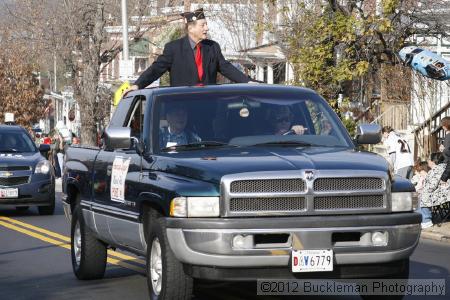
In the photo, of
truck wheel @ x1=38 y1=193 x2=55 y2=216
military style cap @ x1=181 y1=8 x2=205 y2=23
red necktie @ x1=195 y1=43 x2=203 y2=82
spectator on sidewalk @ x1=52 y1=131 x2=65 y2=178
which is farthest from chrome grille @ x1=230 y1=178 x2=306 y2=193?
spectator on sidewalk @ x1=52 y1=131 x2=65 y2=178

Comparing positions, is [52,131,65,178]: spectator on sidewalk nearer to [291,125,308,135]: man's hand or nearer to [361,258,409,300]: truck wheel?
[291,125,308,135]: man's hand

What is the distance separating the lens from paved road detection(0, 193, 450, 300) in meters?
10.8

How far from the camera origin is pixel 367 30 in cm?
2509

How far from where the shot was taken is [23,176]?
859 inches

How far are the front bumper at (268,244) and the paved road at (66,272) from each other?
4.81 feet

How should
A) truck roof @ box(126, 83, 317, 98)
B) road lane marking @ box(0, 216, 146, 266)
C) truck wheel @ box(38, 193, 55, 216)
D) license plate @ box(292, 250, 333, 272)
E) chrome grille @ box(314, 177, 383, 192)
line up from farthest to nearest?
1. truck wheel @ box(38, 193, 55, 216)
2. road lane marking @ box(0, 216, 146, 266)
3. truck roof @ box(126, 83, 317, 98)
4. chrome grille @ box(314, 177, 383, 192)
5. license plate @ box(292, 250, 333, 272)

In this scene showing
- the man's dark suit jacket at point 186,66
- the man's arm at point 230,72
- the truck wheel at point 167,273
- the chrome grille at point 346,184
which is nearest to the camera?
the chrome grille at point 346,184

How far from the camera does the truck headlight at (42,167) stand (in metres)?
22.1

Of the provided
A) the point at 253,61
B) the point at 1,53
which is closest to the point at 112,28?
the point at 253,61

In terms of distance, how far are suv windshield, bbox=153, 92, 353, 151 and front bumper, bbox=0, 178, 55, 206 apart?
11893 mm

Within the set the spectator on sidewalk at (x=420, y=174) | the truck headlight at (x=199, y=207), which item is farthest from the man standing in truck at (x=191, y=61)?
the spectator on sidewalk at (x=420, y=174)

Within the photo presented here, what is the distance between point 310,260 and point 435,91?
23.1 metres

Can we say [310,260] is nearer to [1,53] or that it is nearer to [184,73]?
[184,73]

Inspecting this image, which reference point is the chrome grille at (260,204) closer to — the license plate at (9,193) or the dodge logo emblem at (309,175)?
the dodge logo emblem at (309,175)
